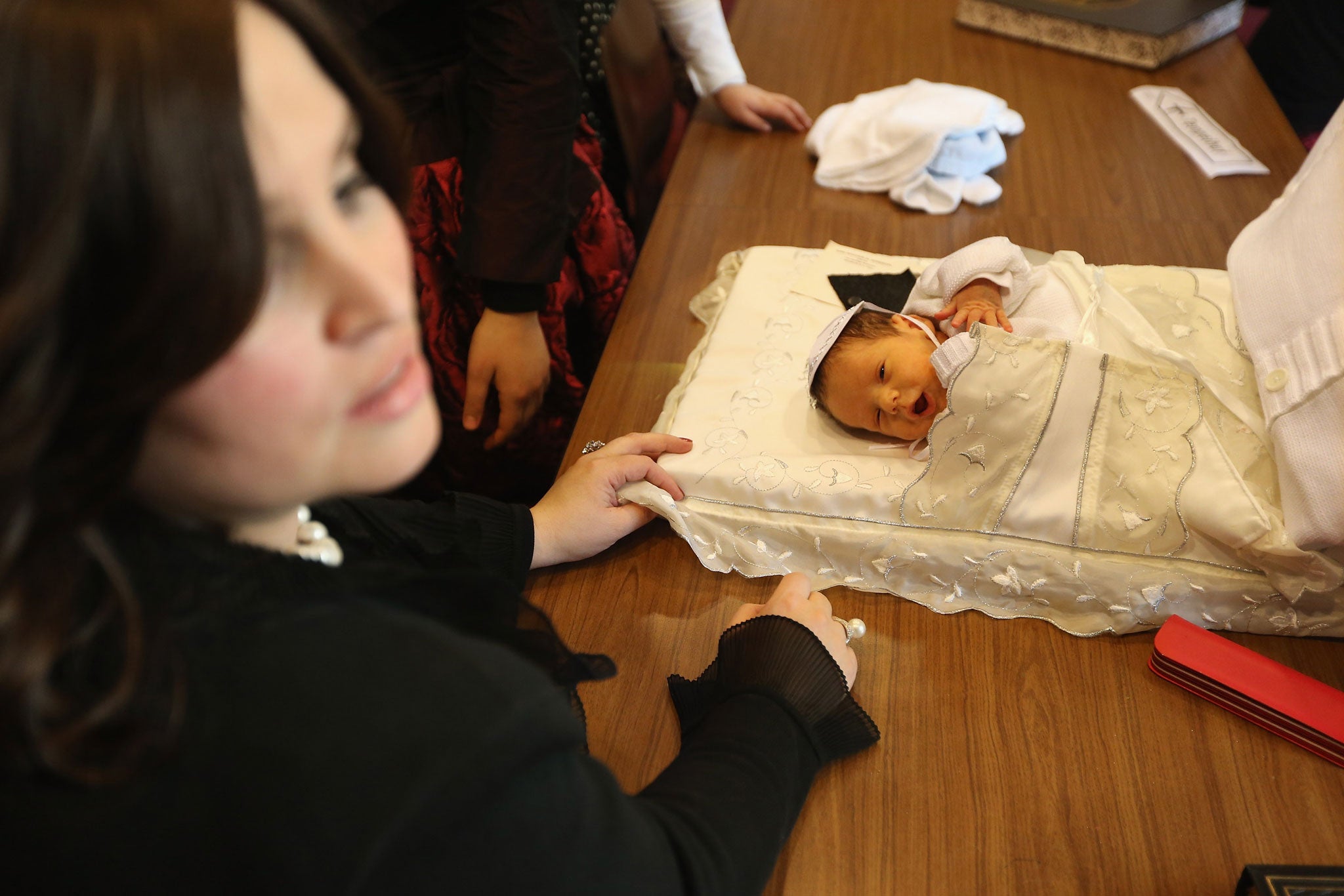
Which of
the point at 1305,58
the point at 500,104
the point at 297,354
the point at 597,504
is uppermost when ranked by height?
the point at 297,354

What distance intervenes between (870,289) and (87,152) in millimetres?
1047

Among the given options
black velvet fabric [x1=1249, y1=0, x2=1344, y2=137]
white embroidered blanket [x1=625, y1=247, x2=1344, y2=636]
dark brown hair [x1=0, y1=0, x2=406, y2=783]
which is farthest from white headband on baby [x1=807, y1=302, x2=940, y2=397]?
black velvet fabric [x1=1249, y1=0, x2=1344, y2=137]

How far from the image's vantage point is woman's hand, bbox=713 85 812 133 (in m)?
1.66

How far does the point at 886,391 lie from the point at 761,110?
2.85 ft

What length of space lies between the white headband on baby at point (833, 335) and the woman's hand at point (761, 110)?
0.67m

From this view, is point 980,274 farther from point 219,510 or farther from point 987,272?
point 219,510

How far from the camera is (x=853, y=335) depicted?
3.61 ft

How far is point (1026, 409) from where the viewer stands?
0.93 meters

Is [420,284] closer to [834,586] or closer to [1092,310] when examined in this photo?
[834,586]

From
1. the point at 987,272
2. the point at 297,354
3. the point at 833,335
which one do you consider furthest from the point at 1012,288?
the point at 297,354

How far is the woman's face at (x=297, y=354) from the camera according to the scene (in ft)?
1.42

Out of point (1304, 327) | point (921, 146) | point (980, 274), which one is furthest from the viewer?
point (921, 146)

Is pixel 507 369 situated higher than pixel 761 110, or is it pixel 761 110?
pixel 761 110

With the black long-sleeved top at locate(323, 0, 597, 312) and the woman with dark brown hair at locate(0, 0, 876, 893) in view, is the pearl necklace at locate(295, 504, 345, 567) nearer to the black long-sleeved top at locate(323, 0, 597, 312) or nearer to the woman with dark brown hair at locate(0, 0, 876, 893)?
the woman with dark brown hair at locate(0, 0, 876, 893)
